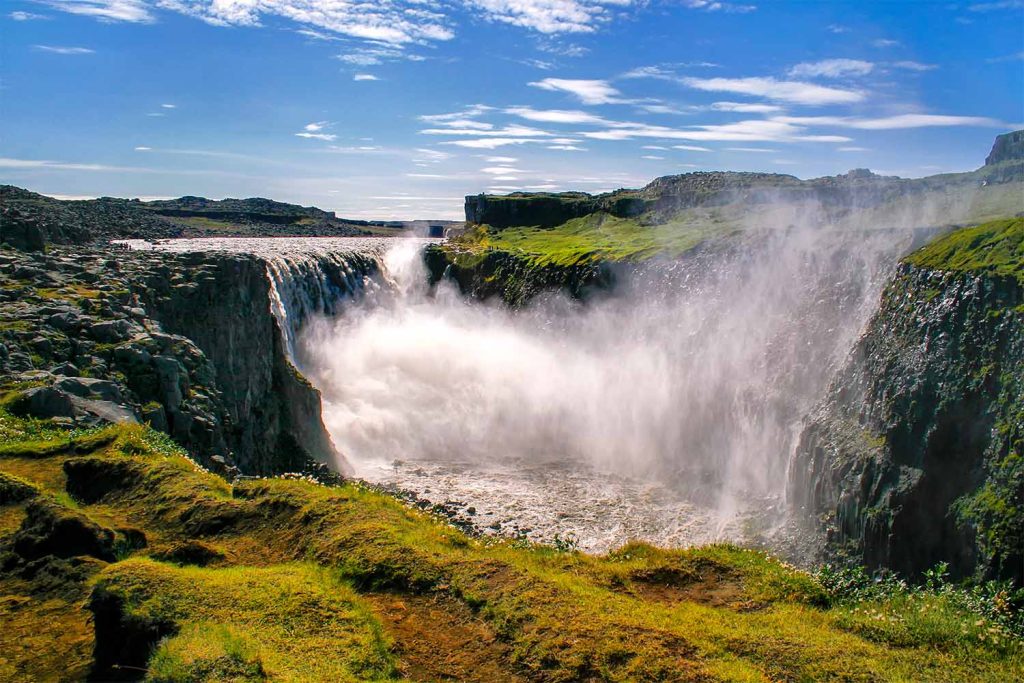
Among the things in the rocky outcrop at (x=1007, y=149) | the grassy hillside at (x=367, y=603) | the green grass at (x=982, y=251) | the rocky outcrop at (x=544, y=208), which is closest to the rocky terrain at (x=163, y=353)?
the grassy hillside at (x=367, y=603)

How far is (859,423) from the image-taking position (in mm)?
22016

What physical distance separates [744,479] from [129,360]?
22751 millimetres

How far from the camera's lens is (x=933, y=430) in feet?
59.6

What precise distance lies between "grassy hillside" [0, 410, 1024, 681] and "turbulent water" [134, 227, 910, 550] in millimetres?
13596

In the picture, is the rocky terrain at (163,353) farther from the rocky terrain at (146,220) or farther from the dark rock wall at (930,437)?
the dark rock wall at (930,437)

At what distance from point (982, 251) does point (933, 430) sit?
21.0ft

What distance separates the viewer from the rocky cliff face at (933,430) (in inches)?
619

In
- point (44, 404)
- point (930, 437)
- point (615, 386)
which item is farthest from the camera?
point (615, 386)

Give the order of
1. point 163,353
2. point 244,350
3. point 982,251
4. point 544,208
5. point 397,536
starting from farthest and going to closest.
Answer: point 544,208 < point 244,350 < point 982,251 < point 163,353 < point 397,536

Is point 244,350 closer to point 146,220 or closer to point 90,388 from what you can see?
point 90,388

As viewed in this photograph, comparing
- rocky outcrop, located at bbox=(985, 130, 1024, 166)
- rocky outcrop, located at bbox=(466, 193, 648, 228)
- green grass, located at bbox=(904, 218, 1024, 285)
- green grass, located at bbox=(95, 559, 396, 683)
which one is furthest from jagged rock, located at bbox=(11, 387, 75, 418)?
rocky outcrop, located at bbox=(466, 193, 648, 228)

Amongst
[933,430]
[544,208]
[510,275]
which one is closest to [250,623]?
[933,430]

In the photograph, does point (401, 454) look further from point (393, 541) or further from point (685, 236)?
point (685, 236)

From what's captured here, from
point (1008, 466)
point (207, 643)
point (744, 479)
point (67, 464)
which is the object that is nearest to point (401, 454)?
point (744, 479)
